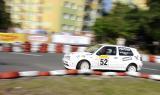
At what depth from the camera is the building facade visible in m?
89.8

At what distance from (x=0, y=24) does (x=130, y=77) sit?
5295 centimetres

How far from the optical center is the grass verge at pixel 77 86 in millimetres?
14570

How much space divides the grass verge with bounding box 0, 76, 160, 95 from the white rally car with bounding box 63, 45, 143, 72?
3.39 metres

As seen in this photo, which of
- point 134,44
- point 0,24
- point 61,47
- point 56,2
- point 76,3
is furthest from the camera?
point 76,3

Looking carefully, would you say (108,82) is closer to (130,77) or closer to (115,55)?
(130,77)

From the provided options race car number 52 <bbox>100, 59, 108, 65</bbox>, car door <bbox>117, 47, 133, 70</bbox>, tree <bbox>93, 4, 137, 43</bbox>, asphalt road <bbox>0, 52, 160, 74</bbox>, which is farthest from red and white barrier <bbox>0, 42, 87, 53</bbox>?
race car number 52 <bbox>100, 59, 108, 65</bbox>

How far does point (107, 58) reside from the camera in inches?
869

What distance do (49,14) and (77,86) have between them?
74.9 meters

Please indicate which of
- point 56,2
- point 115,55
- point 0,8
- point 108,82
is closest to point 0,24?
point 0,8

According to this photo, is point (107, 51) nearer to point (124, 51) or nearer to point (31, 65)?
point (124, 51)

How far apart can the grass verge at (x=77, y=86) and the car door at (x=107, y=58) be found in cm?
357

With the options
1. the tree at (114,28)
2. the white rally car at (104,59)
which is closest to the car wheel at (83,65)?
the white rally car at (104,59)

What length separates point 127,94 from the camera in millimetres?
15141

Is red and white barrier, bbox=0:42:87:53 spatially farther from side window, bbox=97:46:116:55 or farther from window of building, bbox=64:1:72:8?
window of building, bbox=64:1:72:8
